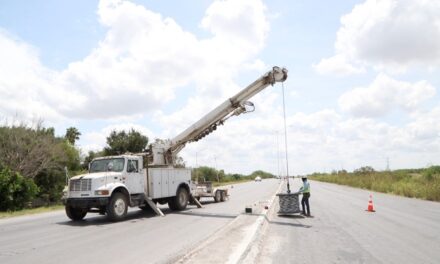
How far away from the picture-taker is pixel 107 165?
55.5ft

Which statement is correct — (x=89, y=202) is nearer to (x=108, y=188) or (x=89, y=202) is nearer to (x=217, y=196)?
(x=108, y=188)

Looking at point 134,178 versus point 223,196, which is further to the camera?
point 223,196

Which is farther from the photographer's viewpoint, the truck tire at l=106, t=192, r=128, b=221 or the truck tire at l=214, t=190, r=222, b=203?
the truck tire at l=214, t=190, r=222, b=203

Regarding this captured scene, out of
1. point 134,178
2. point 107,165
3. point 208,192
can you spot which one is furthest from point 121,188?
point 208,192

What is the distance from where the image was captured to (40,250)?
953cm

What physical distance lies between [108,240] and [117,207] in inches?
188

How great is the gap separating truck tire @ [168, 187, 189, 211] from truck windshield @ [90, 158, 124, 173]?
3682 millimetres

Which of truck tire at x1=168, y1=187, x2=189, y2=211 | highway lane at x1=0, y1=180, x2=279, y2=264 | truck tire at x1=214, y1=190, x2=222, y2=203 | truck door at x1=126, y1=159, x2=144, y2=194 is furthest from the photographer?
truck tire at x1=214, y1=190, x2=222, y2=203

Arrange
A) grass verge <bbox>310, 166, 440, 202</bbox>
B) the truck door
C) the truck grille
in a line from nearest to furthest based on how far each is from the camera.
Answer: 1. the truck grille
2. the truck door
3. grass verge <bbox>310, 166, 440, 202</bbox>

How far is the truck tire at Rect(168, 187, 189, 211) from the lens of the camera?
63.6ft

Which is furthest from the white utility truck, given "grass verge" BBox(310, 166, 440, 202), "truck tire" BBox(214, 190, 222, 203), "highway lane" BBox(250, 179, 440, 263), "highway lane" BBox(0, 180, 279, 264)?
"grass verge" BBox(310, 166, 440, 202)

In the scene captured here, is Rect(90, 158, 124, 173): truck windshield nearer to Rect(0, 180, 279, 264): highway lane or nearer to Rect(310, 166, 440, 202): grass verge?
Rect(0, 180, 279, 264): highway lane

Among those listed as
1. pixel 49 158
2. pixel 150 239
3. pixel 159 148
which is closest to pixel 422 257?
pixel 150 239

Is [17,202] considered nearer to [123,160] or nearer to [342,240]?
[123,160]
